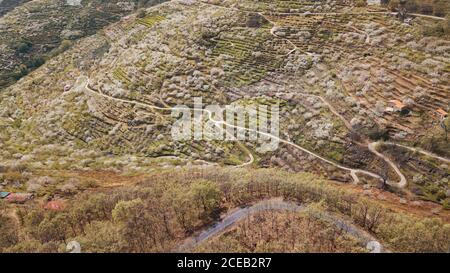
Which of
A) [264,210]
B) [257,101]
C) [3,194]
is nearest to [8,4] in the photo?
[3,194]

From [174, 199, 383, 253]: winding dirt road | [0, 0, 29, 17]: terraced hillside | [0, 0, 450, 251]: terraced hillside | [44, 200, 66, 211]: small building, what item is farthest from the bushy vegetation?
[0, 0, 29, 17]: terraced hillside

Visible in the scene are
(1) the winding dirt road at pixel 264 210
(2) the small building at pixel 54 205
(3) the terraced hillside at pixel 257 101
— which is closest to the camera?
(1) the winding dirt road at pixel 264 210

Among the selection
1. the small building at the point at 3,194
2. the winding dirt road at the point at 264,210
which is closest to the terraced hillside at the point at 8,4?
the small building at the point at 3,194

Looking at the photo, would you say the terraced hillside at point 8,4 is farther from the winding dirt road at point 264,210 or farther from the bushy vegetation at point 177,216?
the winding dirt road at point 264,210

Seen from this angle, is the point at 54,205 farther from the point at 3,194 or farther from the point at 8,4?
the point at 8,4

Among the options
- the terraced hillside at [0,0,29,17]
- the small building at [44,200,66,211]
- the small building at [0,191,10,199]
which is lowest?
the small building at [0,191,10,199]

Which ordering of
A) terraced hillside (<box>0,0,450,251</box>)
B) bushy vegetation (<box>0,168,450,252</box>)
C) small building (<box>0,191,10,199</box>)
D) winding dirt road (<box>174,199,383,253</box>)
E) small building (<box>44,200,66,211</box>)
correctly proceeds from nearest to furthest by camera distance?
bushy vegetation (<box>0,168,450,252</box>), winding dirt road (<box>174,199,383,253</box>), small building (<box>44,200,66,211</box>), terraced hillside (<box>0,0,450,251</box>), small building (<box>0,191,10,199</box>)

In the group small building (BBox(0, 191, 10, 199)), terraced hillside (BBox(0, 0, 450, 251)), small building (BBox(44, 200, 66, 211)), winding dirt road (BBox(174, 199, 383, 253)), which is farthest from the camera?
small building (BBox(0, 191, 10, 199))

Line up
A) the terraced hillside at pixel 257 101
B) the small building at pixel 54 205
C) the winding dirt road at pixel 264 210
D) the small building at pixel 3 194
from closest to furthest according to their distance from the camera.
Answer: the winding dirt road at pixel 264 210 < the small building at pixel 54 205 < the terraced hillside at pixel 257 101 < the small building at pixel 3 194

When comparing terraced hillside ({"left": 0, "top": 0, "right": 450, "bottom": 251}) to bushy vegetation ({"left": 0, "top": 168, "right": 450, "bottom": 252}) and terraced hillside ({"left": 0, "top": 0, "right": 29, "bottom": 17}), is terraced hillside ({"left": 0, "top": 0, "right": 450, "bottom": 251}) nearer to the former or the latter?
bushy vegetation ({"left": 0, "top": 168, "right": 450, "bottom": 252})
